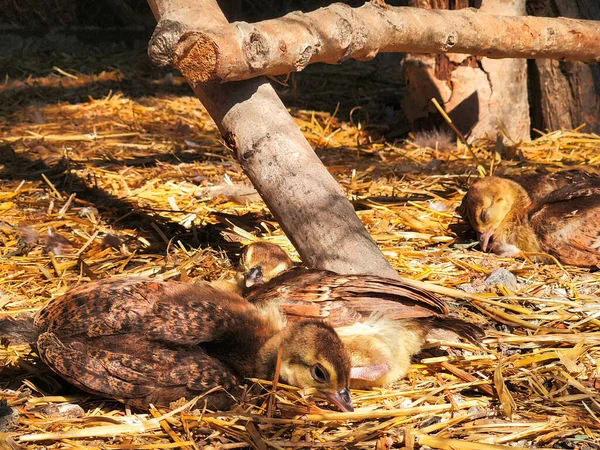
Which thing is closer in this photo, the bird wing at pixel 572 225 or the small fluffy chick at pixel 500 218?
the bird wing at pixel 572 225

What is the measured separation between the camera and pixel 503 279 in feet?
14.8

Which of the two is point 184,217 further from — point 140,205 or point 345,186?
point 345,186

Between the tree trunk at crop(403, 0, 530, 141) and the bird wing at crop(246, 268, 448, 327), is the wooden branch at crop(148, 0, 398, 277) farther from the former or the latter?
the tree trunk at crop(403, 0, 530, 141)

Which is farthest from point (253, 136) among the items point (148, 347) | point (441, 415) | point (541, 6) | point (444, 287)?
point (541, 6)

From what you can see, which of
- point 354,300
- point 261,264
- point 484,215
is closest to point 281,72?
point 261,264

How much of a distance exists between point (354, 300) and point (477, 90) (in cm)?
467

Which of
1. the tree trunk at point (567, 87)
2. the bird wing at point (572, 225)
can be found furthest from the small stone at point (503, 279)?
the tree trunk at point (567, 87)

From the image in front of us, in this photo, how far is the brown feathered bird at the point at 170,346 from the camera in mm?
3143

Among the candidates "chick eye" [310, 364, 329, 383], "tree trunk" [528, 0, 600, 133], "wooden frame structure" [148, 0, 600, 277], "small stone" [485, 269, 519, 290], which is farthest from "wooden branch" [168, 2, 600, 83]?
"tree trunk" [528, 0, 600, 133]

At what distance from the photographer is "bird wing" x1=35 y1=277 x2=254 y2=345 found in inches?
127

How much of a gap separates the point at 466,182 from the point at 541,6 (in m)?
2.33

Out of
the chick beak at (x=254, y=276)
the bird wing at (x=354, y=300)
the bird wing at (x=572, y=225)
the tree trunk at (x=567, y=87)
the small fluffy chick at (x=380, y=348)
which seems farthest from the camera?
the tree trunk at (x=567, y=87)

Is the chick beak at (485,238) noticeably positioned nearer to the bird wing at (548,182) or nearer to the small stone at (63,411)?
the bird wing at (548,182)

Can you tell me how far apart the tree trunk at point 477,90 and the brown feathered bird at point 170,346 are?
492 cm
